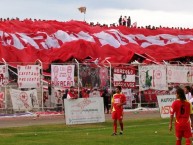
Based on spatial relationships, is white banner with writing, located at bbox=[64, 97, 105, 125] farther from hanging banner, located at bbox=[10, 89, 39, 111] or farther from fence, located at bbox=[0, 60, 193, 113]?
hanging banner, located at bbox=[10, 89, 39, 111]

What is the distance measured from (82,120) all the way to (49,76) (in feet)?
36.0

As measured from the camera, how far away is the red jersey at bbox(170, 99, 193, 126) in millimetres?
15562

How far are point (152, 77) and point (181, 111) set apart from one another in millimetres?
25663

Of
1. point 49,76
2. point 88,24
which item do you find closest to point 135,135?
point 49,76

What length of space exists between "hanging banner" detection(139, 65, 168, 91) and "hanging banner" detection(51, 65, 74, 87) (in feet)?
17.9

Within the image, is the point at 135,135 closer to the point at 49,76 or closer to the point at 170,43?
the point at 49,76

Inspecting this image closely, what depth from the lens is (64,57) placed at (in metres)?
44.4

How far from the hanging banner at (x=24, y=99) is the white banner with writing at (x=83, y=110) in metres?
7.84

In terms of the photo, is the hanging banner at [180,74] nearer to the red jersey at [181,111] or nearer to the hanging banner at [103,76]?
the hanging banner at [103,76]

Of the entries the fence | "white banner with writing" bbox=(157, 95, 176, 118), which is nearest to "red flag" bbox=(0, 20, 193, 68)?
the fence

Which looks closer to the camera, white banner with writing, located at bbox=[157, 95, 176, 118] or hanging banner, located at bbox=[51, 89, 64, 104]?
white banner with writing, located at bbox=[157, 95, 176, 118]

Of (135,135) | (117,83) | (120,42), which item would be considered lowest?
(135,135)

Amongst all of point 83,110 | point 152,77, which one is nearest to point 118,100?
point 83,110

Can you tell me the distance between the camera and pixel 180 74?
140 ft
